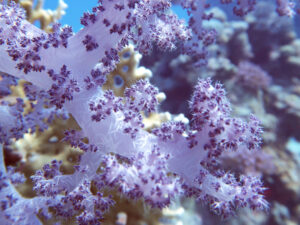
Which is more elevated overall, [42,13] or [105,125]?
[42,13]

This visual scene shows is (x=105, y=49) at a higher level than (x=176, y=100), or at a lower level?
lower

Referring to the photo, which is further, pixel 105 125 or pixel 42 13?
pixel 42 13

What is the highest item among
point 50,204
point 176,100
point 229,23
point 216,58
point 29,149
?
point 229,23

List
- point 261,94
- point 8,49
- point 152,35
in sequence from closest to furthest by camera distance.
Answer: point 8,49 < point 152,35 < point 261,94

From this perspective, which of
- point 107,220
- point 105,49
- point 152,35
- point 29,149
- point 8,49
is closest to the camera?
point 8,49

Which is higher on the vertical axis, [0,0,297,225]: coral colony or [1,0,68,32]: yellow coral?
[1,0,68,32]: yellow coral

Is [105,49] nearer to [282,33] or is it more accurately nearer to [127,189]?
[127,189]

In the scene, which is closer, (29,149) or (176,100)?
(29,149)

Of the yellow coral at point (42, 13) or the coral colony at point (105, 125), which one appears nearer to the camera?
the coral colony at point (105, 125)

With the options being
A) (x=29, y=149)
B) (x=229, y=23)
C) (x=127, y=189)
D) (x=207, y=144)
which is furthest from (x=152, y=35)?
(x=229, y=23)

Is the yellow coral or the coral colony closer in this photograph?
the coral colony

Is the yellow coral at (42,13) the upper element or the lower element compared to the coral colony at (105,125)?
upper
